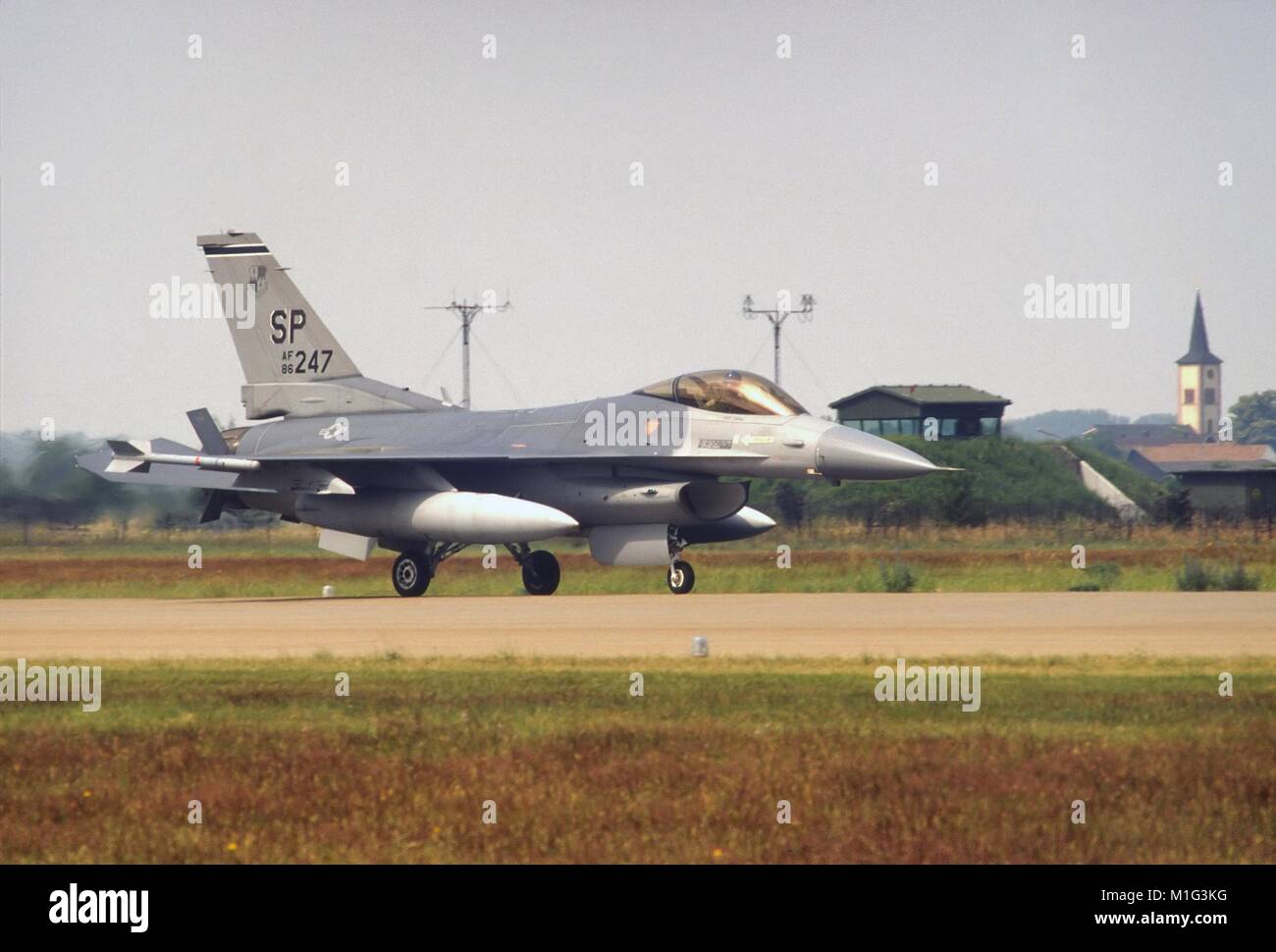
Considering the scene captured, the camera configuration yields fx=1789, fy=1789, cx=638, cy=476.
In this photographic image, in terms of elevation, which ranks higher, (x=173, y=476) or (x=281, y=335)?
(x=281, y=335)

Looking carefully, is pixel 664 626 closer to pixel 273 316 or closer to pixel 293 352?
pixel 293 352

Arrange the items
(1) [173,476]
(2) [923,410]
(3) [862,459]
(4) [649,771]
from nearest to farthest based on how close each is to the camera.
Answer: (4) [649,771] → (3) [862,459] → (1) [173,476] → (2) [923,410]

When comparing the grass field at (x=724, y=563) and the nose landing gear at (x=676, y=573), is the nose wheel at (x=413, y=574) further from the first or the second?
the nose landing gear at (x=676, y=573)

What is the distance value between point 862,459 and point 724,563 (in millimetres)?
9543

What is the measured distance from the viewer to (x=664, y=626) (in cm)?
2080

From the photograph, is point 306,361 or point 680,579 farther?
point 306,361

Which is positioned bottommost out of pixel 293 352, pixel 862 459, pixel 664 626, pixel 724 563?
pixel 664 626

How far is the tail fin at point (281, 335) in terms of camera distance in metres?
30.7

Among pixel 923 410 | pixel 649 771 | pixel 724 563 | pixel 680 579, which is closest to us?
pixel 649 771

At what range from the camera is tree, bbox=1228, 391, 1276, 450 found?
169500 millimetres

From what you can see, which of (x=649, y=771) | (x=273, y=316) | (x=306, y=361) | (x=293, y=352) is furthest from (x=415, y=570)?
(x=649, y=771)

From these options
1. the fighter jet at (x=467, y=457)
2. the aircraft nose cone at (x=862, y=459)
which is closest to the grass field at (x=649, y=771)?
the aircraft nose cone at (x=862, y=459)
